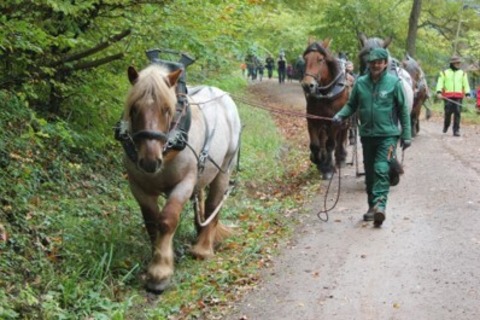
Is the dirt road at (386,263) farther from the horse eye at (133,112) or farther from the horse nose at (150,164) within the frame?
the horse eye at (133,112)

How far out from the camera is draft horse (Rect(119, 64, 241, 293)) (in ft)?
18.8

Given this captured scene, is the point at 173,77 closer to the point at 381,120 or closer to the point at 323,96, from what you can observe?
the point at 381,120

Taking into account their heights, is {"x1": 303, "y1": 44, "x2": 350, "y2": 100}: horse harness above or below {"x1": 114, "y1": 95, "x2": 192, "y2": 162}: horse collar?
below

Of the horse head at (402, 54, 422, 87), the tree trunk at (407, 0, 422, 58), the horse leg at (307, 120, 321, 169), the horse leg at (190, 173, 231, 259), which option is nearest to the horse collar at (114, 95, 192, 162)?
the horse leg at (190, 173, 231, 259)

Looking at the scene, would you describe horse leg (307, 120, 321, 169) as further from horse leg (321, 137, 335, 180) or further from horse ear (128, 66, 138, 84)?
horse ear (128, 66, 138, 84)

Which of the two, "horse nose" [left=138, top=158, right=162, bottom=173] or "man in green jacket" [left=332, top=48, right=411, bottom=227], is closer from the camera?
"horse nose" [left=138, top=158, right=162, bottom=173]

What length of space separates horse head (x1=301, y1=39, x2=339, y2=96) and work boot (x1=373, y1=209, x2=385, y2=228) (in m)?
3.38

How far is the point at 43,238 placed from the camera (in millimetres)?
6488

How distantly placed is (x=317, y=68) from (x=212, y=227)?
441cm

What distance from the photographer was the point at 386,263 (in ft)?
21.9

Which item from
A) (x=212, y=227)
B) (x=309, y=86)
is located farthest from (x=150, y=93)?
(x=309, y=86)

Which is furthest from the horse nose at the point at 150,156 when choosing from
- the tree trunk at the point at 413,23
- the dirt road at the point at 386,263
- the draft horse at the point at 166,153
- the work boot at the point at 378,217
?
the tree trunk at the point at 413,23

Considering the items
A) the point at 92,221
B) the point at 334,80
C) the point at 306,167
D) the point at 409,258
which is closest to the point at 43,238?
the point at 92,221

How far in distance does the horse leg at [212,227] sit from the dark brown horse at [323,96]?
10.8 ft
